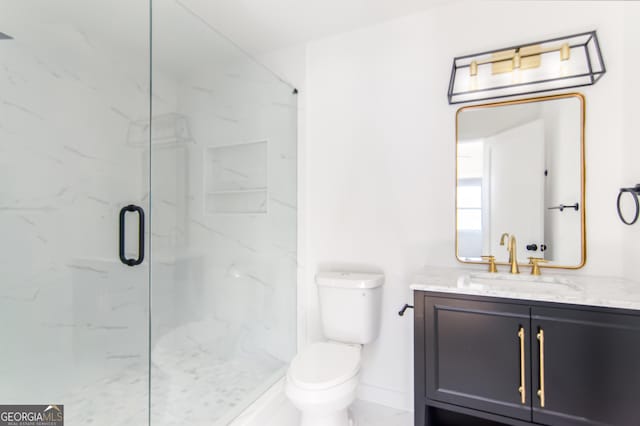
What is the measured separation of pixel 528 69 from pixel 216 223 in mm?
1972

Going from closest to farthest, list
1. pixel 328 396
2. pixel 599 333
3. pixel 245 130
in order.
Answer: pixel 599 333 < pixel 328 396 < pixel 245 130

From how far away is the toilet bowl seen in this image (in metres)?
1.33

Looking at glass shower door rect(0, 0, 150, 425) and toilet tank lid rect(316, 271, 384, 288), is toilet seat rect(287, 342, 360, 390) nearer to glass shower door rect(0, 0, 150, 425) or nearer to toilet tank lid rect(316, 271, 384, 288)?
toilet tank lid rect(316, 271, 384, 288)

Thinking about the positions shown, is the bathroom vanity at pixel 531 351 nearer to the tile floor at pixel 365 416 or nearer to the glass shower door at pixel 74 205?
the tile floor at pixel 365 416

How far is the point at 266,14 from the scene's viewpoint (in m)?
1.84

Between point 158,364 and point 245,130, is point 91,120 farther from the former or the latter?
point 158,364

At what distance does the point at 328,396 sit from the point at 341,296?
1.86 ft

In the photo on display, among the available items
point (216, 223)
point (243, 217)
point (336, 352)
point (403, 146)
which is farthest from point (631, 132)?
point (216, 223)

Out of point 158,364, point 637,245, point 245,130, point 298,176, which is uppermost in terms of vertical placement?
point 245,130

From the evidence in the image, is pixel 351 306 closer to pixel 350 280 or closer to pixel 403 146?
pixel 350 280

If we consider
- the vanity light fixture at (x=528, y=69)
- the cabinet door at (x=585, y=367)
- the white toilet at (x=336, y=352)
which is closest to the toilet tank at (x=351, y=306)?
the white toilet at (x=336, y=352)

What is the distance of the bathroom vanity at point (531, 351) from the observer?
111cm

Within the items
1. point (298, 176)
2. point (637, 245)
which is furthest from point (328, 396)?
point (637, 245)

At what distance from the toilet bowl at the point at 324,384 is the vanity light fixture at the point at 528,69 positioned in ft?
5.08
